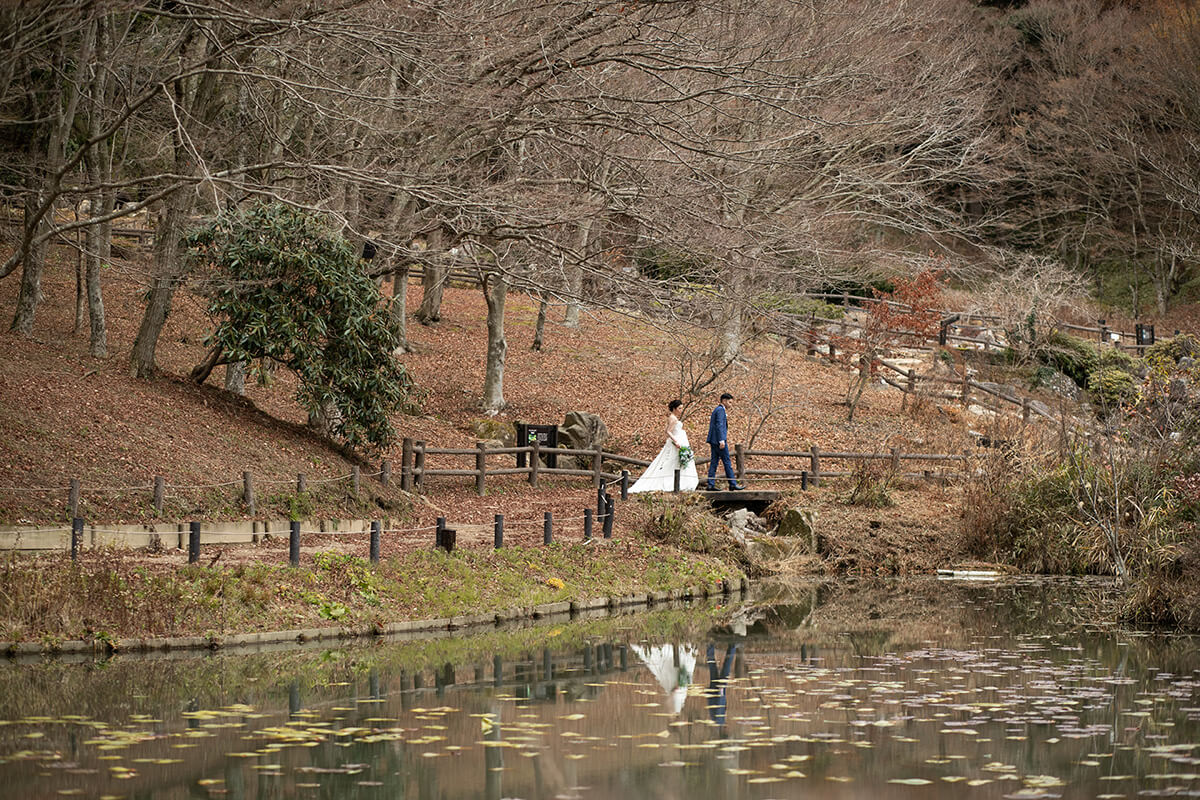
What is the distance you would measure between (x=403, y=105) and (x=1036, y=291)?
87.4ft

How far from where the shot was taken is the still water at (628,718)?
859 centimetres

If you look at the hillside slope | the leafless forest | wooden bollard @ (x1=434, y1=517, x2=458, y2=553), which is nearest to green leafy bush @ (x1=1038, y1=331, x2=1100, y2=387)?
the leafless forest

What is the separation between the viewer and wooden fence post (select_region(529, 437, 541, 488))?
82.8 ft

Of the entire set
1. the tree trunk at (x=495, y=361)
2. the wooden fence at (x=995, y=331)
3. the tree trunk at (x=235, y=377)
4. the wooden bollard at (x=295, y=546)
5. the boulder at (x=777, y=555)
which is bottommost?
the boulder at (x=777, y=555)

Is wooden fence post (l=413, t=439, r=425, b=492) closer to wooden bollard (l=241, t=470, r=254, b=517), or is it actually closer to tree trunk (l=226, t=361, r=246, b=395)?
tree trunk (l=226, t=361, r=246, b=395)

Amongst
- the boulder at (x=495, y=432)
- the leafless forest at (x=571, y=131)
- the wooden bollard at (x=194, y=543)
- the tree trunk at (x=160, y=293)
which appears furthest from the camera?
the boulder at (x=495, y=432)

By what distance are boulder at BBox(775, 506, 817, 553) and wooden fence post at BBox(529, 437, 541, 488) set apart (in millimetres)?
4861

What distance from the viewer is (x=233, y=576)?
14375 mm

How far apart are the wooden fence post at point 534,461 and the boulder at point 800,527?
4861 mm

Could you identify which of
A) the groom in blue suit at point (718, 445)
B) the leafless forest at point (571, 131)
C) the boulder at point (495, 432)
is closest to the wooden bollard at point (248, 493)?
the leafless forest at point (571, 131)

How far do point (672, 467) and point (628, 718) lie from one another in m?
13.0

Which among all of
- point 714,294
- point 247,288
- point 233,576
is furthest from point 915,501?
point 233,576

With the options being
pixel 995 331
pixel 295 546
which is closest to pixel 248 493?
pixel 295 546

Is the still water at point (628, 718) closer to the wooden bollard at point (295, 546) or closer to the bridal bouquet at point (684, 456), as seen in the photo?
the wooden bollard at point (295, 546)
